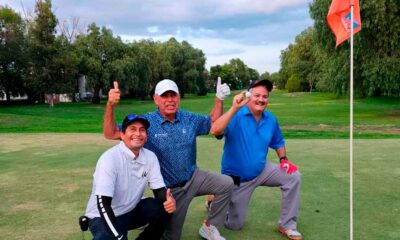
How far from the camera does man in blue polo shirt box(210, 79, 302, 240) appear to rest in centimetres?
447

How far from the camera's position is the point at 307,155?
8.80m

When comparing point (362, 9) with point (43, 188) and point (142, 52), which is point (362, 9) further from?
point (142, 52)

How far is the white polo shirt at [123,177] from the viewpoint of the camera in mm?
3309

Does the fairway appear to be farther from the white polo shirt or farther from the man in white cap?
the white polo shirt

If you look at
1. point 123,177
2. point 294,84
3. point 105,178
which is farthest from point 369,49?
point 294,84

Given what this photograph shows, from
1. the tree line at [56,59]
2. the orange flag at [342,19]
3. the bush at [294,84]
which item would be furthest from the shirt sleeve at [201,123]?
the bush at [294,84]

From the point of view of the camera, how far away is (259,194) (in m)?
5.86

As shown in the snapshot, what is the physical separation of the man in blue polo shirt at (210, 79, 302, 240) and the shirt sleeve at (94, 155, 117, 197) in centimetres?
145

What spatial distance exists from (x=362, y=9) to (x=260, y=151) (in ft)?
65.2

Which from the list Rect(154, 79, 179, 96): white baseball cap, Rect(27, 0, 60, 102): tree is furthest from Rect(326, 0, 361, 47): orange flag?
Rect(27, 0, 60, 102): tree

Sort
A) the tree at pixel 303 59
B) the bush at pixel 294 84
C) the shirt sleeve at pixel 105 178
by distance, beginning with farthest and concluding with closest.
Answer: the bush at pixel 294 84 → the tree at pixel 303 59 → the shirt sleeve at pixel 105 178

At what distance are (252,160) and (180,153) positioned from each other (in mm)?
960

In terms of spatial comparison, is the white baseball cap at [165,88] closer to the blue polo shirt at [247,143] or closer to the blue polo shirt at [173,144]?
the blue polo shirt at [173,144]

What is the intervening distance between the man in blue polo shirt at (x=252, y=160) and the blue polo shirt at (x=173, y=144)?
1.61ft
